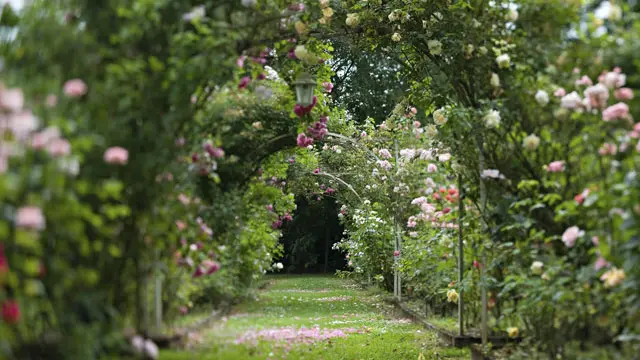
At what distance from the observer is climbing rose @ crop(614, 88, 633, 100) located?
145 inches

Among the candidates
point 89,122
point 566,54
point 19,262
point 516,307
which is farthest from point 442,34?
point 19,262

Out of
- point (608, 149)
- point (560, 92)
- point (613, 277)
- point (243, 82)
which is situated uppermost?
point (243, 82)

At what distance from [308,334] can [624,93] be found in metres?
3.06

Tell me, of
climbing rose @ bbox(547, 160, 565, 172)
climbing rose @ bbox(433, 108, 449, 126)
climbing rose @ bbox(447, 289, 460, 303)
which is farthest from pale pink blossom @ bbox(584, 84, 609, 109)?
climbing rose @ bbox(447, 289, 460, 303)

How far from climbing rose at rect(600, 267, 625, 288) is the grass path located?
1.96 m

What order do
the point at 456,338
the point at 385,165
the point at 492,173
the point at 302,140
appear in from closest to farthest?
1. the point at 492,173
2. the point at 302,140
3. the point at 456,338
4. the point at 385,165

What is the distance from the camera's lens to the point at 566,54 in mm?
4336

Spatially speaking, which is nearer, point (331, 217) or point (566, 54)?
point (566, 54)

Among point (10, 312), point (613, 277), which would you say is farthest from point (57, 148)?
point (613, 277)

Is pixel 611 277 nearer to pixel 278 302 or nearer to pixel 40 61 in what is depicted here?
pixel 278 302

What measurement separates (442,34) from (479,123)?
1043 mm

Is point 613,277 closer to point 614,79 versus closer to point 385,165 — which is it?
point 614,79

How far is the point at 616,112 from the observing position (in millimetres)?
3590

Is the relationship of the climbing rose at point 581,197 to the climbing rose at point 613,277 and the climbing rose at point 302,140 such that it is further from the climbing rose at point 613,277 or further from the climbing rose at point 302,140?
the climbing rose at point 302,140
